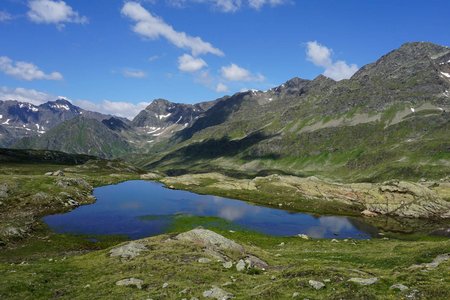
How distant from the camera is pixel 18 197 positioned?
119875 mm

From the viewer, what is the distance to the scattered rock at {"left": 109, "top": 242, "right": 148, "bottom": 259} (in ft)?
170

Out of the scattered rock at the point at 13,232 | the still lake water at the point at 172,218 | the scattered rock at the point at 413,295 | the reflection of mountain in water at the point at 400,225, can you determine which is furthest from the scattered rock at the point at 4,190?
the scattered rock at the point at 413,295

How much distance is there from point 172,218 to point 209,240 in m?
65.8

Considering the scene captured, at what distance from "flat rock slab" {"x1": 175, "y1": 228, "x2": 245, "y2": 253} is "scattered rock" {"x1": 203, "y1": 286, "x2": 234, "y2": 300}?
69.1 ft

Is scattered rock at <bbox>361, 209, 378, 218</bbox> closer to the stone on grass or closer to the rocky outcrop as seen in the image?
the rocky outcrop

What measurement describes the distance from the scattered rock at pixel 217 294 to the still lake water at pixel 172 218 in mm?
62850

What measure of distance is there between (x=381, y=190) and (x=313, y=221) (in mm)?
50087

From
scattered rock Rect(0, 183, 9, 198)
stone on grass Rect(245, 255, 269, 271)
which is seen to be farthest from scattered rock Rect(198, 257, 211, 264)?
scattered rock Rect(0, 183, 9, 198)

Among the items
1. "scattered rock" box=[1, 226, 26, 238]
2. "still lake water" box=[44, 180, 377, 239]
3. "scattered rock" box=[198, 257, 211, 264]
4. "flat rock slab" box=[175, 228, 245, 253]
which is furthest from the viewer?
"still lake water" box=[44, 180, 377, 239]

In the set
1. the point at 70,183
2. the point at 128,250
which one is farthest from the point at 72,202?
the point at 128,250

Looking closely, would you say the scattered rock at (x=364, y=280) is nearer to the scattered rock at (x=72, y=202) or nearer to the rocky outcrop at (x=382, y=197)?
the scattered rock at (x=72, y=202)

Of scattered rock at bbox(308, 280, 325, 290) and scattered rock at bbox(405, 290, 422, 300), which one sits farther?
scattered rock at bbox(308, 280, 325, 290)

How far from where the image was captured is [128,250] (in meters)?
53.7

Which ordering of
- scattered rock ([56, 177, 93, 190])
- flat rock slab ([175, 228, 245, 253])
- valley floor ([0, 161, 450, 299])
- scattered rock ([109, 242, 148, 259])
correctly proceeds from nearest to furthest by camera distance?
valley floor ([0, 161, 450, 299]) → scattered rock ([109, 242, 148, 259]) → flat rock slab ([175, 228, 245, 253]) → scattered rock ([56, 177, 93, 190])
